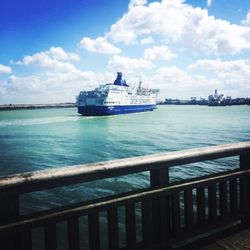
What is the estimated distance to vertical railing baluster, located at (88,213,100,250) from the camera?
2.33 metres

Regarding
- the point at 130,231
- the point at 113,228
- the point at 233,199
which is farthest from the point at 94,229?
the point at 233,199

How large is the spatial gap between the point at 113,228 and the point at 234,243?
1351mm

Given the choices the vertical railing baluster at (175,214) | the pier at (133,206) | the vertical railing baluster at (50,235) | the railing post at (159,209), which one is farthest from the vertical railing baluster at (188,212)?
the vertical railing baluster at (50,235)

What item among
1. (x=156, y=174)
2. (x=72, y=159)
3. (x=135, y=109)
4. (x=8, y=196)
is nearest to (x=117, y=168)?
(x=156, y=174)

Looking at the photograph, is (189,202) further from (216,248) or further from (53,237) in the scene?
(53,237)

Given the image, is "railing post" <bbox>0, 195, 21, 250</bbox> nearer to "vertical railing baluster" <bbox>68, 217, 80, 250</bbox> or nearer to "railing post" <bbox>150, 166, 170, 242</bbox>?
"vertical railing baluster" <bbox>68, 217, 80, 250</bbox>

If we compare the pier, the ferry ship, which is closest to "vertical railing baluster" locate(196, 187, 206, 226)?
the pier

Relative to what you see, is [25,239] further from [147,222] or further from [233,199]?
[233,199]

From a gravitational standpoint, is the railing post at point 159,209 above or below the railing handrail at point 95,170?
below

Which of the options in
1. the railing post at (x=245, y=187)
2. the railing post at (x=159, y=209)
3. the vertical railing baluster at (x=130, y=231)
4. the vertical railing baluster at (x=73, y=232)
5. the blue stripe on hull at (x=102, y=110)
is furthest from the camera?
the blue stripe on hull at (x=102, y=110)

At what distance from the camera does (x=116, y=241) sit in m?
2.50

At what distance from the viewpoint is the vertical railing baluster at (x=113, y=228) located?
7.91 feet

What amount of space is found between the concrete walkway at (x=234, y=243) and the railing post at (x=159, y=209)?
21.6 inches

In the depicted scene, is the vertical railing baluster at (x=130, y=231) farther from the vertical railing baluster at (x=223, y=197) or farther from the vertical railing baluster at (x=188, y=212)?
the vertical railing baluster at (x=223, y=197)
